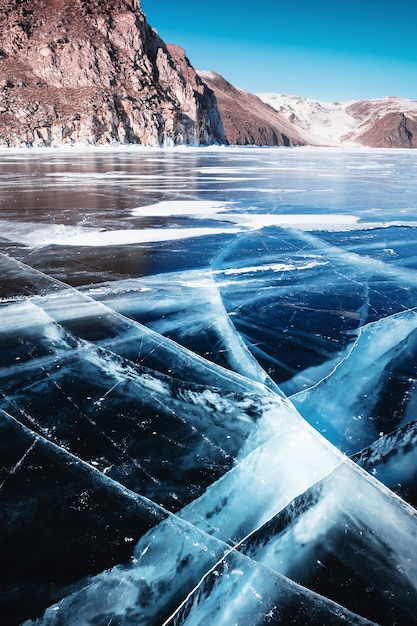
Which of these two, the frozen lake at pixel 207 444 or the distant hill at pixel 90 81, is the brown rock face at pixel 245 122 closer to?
the distant hill at pixel 90 81

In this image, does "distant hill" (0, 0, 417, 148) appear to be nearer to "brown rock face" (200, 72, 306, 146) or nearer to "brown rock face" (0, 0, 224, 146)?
"brown rock face" (0, 0, 224, 146)

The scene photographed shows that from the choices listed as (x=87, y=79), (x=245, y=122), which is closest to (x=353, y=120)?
(x=245, y=122)

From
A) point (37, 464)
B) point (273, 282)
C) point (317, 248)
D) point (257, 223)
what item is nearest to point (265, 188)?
point (257, 223)

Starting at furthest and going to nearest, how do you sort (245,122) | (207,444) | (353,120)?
1. (353,120)
2. (245,122)
3. (207,444)

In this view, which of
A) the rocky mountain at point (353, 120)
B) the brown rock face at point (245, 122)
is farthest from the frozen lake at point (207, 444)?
the rocky mountain at point (353, 120)

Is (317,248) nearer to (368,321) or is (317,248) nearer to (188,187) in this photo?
(368,321)

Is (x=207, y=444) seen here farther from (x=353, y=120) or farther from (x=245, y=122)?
(x=353, y=120)
